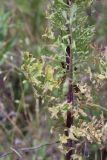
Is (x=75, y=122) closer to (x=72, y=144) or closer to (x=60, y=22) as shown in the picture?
(x=72, y=144)

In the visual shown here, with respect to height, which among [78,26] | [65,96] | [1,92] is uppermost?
[78,26]

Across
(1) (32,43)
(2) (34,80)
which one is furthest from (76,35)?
(1) (32,43)

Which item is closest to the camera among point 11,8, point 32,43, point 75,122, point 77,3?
point 77,3

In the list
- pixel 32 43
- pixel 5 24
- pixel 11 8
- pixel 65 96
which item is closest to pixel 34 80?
pixel 65 96

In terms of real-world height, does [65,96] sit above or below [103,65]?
below

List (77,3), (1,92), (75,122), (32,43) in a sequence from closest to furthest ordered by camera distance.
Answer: (77,3)
(75,122)
(1,92)
(32,43)

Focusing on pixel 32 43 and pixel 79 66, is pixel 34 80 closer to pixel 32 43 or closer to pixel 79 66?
pixel 79 66

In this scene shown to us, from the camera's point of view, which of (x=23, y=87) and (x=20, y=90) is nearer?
(x=23, y=87)

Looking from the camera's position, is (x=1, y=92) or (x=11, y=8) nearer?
(x=1, y=92)

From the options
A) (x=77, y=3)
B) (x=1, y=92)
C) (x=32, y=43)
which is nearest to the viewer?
(x=77, y=3)
